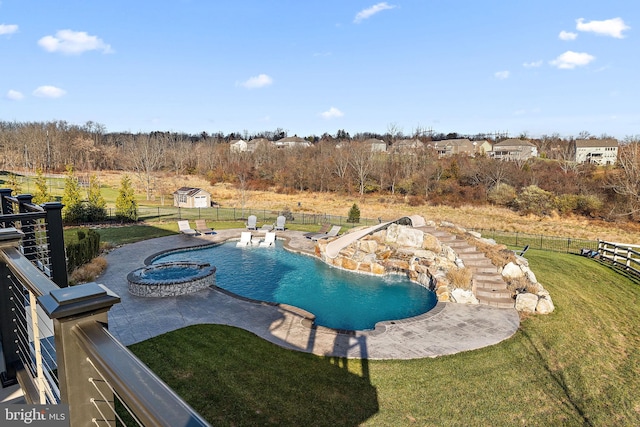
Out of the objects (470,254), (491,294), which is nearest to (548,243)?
(470,254)

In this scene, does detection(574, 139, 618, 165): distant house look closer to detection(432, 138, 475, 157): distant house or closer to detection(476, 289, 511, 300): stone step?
detection(432, 138, 475, 157): distant house

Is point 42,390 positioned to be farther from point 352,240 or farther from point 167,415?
point 352,240

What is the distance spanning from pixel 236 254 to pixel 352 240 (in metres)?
5.84

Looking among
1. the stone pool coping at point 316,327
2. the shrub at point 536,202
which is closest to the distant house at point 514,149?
the shrub at point 536,202

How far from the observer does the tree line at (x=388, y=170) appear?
117ft

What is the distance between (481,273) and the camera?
13.5m

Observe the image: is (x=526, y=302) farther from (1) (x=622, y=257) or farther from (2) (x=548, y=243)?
(2) (x=548, y=243)

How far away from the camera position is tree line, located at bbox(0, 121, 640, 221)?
1400 inches

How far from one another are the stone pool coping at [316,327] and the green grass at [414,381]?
40cm

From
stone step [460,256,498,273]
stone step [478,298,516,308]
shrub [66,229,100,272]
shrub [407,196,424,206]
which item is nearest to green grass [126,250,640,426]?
stone step [478,298,516,308]

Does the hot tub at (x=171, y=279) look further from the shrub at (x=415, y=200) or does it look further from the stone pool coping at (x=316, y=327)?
the shrub at (x=415, y=200)

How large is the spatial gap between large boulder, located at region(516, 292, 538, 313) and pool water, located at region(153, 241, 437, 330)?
2.61 metres

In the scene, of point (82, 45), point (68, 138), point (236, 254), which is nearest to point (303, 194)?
point (82, 45)

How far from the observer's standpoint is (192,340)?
28.3 ft
